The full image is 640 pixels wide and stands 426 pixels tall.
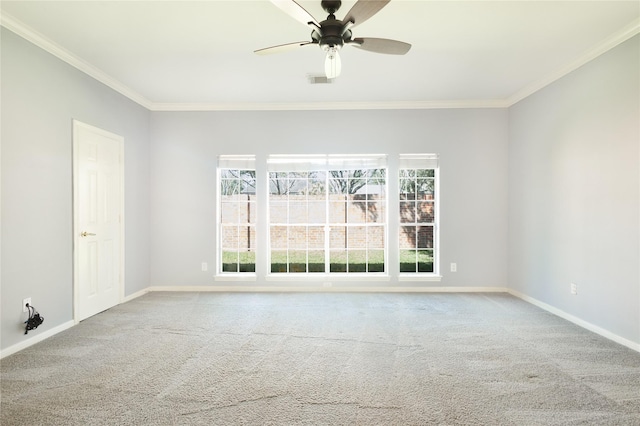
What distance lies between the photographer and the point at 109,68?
11.4 ft

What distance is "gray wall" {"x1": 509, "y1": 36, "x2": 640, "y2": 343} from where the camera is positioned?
2.76m

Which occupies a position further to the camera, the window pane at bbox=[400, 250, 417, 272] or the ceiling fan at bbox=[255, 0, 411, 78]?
the window pane at bbox=[400, 250, 417, 272]

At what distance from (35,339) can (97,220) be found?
134cm

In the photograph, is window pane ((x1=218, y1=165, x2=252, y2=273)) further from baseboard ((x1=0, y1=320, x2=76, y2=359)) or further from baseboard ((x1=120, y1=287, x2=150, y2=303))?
baseboard ((x1=0, y1=320, x2=76, y2=359))

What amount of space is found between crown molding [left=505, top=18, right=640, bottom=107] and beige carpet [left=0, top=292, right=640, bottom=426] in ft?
8.98

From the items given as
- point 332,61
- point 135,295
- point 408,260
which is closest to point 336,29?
point 332,61

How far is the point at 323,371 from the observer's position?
7.70ft

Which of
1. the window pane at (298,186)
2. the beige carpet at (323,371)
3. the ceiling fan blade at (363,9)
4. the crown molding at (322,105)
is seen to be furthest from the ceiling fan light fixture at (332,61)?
the window pane at (298,186)

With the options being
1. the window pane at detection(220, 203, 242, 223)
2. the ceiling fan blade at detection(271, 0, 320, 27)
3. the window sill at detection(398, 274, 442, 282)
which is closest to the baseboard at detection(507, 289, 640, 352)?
the window sill at detection(398, 274, 442, 282)

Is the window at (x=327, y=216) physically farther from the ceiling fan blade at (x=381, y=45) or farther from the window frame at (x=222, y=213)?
the ceiling fan blade at (x=381, y=45)

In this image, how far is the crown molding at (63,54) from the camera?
8.51ft

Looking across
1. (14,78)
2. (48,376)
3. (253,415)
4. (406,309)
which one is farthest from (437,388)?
(14,78)

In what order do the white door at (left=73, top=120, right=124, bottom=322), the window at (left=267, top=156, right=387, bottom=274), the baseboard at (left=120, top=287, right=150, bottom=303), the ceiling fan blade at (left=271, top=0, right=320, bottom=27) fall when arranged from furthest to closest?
the window at (left=267, top=156, right=387, bottom=274) < the baseboard at (left=120, top=287, right=150, bottom=303) < the white door at (left=73, top=120, right=124, bottom=322) < the ceiling fan blade at (left=271, top=0, right=320, bottom=27)

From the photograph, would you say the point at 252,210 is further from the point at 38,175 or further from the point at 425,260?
the point at 425,260
